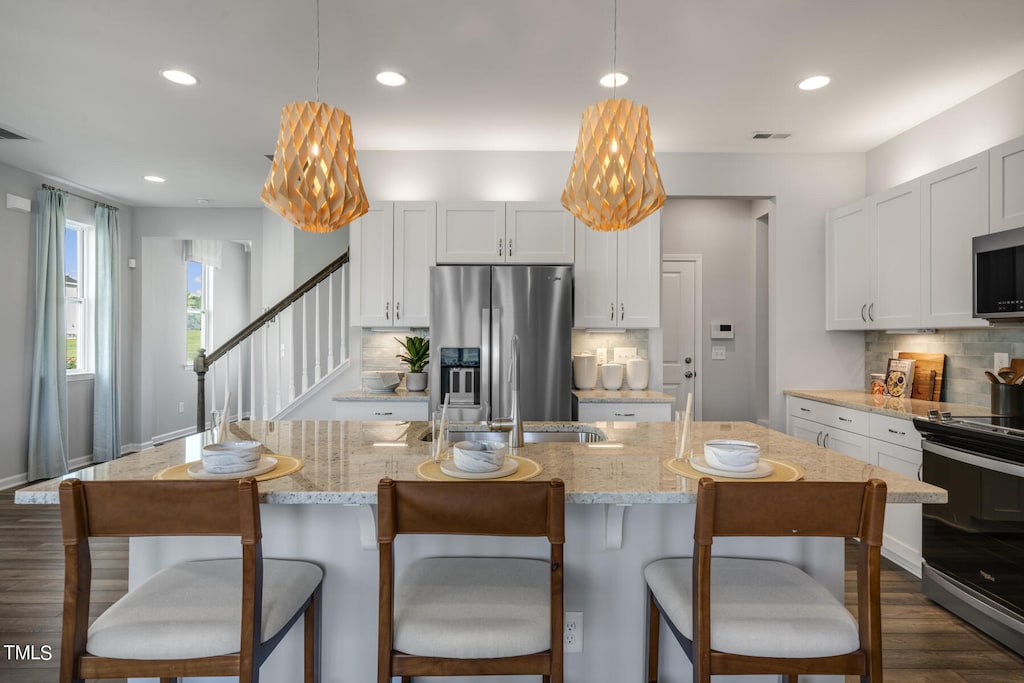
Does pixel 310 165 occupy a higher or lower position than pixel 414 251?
lower

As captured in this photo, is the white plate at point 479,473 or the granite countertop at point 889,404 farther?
the granite countertop at point 889,404

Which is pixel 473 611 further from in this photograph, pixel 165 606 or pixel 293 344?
pixel 293 344

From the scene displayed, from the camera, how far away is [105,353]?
5551 millimetres

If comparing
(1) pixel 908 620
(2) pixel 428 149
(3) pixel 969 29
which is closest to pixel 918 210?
(3) pixel 969 29

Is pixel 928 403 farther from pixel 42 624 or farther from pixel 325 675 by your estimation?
pixel 42 624

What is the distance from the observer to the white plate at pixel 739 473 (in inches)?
59.1

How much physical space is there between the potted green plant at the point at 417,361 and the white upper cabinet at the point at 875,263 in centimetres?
312

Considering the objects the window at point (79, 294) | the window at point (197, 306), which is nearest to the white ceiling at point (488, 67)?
the window at point (79, 294)

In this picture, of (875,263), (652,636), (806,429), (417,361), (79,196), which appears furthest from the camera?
(79,196)

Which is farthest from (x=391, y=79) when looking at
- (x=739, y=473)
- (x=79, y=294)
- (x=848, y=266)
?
(x=79, y=294)

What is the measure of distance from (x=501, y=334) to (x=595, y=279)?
88 cm

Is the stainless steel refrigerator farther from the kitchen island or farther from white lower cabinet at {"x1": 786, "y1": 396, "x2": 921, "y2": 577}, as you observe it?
the kitchen island

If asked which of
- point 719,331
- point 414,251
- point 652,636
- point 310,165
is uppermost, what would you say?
point 414,251

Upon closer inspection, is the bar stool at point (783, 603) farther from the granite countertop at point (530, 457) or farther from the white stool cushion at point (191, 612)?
the white stool cushion at point (191, 612)
